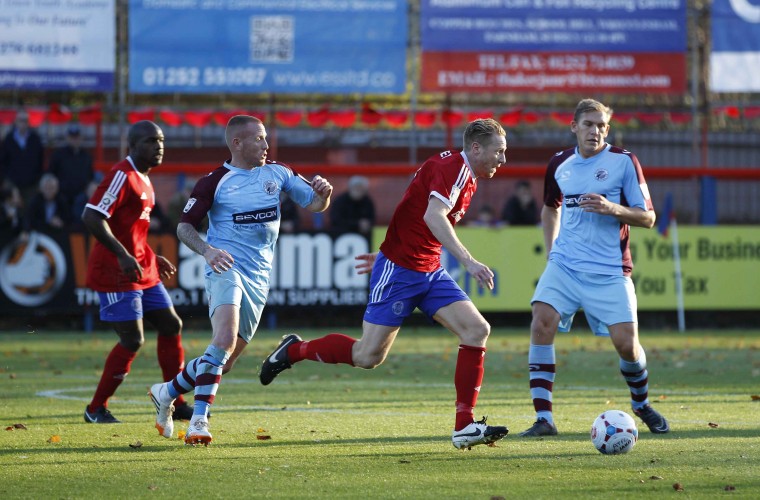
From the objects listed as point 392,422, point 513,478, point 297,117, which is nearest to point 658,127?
point 297,117

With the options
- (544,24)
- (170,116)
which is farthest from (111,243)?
(170,116)

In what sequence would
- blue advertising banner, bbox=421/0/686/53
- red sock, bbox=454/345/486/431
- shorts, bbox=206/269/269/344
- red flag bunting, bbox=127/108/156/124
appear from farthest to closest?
1. red flag bunting, bbox=127/108/156/124
2. blue advertising banner, bbox=421/0/686/53
3. shorts, bbox=206/269/269/344
4. red sock, bbox=454/345/486/431

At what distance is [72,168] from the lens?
61.8ft

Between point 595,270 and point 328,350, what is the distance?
188 cm

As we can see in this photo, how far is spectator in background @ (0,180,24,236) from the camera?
18.1m

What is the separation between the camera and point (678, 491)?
639cm

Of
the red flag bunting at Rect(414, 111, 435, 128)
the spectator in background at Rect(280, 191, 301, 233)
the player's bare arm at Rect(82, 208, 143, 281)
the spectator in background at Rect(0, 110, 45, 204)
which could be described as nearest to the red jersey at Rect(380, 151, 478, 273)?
the player's bare arm at Rect(82, 208, 143, 281)

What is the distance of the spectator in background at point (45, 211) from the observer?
18188 millimetres

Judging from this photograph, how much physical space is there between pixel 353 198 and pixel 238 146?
10.7m

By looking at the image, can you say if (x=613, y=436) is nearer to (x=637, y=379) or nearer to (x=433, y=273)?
(x=637, y=379)

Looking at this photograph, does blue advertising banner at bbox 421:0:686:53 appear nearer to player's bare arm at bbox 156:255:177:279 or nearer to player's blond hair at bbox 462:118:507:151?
player's bare arm at bbox 156:255:177:279

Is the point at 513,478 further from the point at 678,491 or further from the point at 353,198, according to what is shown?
the point at 353,198

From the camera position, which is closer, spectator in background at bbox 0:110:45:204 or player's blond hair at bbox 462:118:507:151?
player's blond hair at bbox 462:118:507:151

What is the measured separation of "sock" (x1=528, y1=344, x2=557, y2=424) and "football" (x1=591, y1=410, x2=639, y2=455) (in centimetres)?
89
